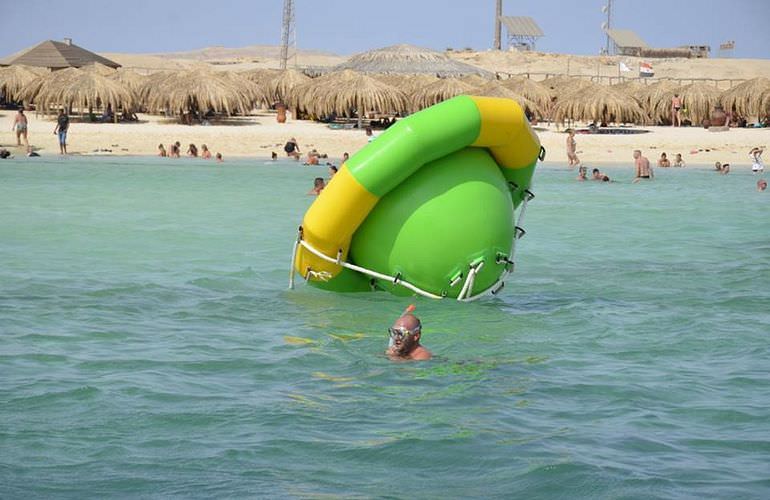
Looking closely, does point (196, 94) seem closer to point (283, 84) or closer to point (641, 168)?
point (283, 84)

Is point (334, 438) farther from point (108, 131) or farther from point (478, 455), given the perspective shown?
point (108, 131)

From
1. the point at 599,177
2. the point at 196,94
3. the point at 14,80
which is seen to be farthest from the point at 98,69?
the point at 599,177

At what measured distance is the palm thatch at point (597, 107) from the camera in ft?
106

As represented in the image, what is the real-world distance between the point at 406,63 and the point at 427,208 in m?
32.0

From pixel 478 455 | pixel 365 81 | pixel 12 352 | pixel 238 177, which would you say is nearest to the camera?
pixel 478 455

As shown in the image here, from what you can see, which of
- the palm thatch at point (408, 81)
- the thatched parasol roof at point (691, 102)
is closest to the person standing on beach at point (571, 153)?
the palm thatch at point (408, 81)

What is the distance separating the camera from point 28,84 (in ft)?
106

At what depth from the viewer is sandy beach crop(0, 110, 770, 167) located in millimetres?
28422

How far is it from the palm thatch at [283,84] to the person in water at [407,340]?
1155 inches

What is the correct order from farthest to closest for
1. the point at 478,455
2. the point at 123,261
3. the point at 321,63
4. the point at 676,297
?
Result: the point at 321,63 < the point at 123,261 < the point at 676,297 < the point at 478,455

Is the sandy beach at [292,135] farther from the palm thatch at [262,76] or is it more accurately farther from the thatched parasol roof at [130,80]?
the palm thatch at [262,76]

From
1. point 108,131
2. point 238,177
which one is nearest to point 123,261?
point 238,177

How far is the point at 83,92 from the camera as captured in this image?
30.3 metres

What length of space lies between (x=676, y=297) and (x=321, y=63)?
68.1 metres
